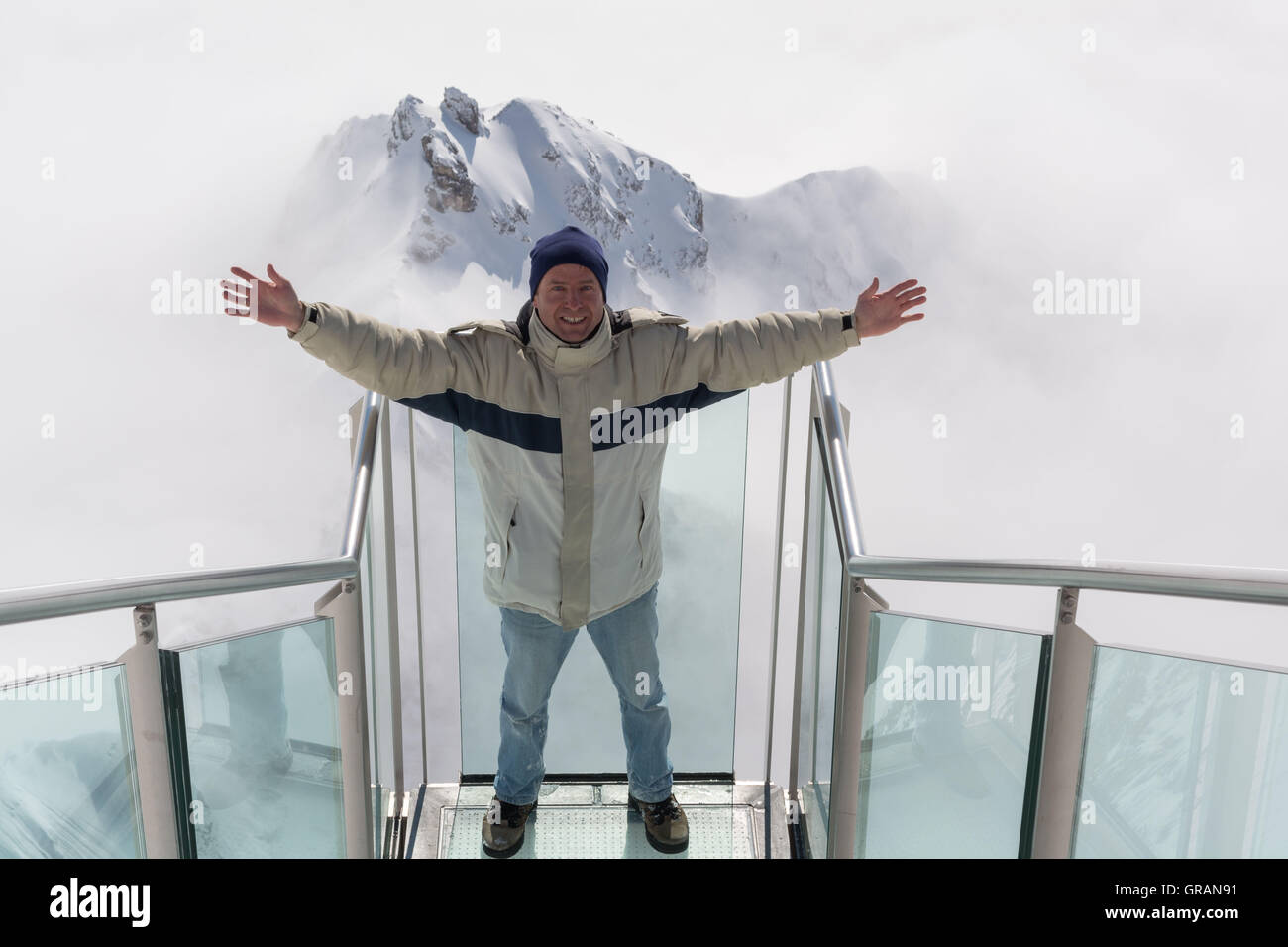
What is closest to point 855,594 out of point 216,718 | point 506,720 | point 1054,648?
point 1054,648

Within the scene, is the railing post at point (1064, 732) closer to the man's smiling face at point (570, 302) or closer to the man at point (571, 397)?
the man at point (571, 397)

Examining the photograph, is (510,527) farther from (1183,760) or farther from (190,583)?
(1183,760)

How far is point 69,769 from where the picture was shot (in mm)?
1435

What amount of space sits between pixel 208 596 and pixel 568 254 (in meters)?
0.98

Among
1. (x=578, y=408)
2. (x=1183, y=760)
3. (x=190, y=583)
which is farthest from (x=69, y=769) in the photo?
(x=1183, y=760)

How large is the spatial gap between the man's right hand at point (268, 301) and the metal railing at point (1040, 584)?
1.06 meters

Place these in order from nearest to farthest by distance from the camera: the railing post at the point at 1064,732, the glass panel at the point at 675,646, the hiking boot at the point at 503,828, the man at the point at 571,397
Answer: the railing post at the point at 1064,732 → the man at the point at 571,397 → the hiking boot at the point at 503,828 → the glass panel at the point at 675,646

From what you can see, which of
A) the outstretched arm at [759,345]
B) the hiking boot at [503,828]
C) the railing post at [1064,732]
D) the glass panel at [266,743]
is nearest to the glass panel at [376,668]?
the glass panel at [266,743]

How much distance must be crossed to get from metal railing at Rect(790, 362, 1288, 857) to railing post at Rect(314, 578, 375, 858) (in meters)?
0.93

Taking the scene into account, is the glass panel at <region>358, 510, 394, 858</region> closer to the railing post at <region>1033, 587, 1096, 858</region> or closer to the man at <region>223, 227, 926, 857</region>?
the man at <region>223, 227, 926, 857</region>

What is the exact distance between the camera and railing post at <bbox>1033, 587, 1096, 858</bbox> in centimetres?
150

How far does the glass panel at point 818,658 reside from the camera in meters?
2.07

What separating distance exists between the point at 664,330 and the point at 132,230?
33.8m

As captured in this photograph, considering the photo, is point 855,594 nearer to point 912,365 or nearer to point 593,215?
point 912,365
